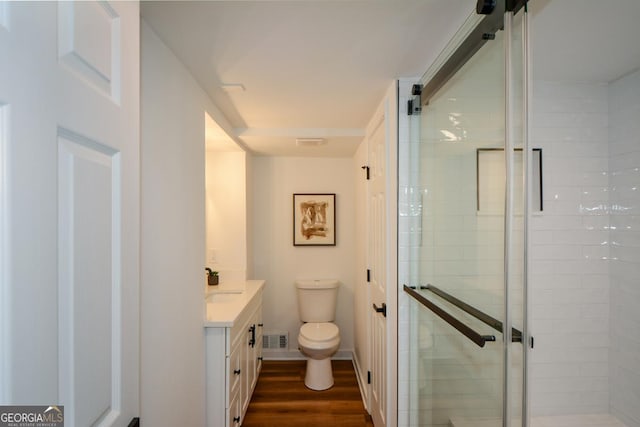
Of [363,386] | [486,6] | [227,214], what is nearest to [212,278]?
[227,214]

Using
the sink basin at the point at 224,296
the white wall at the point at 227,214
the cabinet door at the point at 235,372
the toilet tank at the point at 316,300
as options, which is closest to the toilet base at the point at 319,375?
the toilet tank at the point at 316,300

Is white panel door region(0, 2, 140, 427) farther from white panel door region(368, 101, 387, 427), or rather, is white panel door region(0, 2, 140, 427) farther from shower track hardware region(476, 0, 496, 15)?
white panel door region(368, 101, 387, 427)

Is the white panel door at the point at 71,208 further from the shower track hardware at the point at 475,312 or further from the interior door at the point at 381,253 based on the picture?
the interior door at the point at 381,253

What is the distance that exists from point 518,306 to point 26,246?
1131 mm

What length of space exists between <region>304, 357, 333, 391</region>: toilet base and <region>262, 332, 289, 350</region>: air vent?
662 mm

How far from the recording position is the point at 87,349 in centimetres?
68

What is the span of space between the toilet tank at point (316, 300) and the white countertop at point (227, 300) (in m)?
0.47

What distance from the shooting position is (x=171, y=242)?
1.52 metres

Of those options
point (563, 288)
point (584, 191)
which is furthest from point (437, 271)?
point (584, 191)

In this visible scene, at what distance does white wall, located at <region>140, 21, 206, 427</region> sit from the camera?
1314mm

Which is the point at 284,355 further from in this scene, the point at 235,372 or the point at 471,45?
the point at 471,45

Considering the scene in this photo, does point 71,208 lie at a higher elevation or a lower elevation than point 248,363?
higher

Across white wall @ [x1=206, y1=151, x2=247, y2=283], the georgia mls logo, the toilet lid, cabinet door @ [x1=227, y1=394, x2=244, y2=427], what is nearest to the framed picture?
white wall @ [x1=206, y1=151, x2=247, y2=283]

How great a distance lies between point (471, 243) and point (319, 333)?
6.92ft
